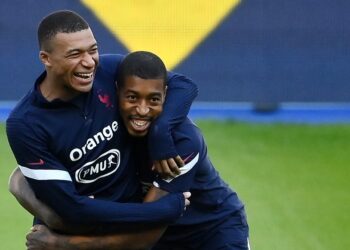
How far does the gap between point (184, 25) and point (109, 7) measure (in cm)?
78

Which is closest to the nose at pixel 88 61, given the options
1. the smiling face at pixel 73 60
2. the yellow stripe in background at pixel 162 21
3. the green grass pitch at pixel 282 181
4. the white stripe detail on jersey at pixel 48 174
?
the smiling face at pixel 73 60

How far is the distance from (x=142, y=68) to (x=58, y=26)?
0.46 metres

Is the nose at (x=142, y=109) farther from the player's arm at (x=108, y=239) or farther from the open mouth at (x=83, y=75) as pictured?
the player's arm at (x=108, y=239)

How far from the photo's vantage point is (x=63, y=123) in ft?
18.0

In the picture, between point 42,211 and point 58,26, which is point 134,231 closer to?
point 42,211

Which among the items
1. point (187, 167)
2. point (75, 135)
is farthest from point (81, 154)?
point (187, 167)

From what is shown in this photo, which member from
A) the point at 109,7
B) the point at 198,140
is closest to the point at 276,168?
the point at 109,7

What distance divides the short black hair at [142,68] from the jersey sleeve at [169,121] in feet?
0.49

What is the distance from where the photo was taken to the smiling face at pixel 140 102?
217 inches

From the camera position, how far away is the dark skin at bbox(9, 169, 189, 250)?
5586 millimetres

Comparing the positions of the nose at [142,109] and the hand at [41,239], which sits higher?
the nose at [142,109]

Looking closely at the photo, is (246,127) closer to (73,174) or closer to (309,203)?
(309,203)

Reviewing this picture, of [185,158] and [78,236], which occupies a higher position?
[185,158]

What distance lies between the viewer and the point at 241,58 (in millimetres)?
11453
